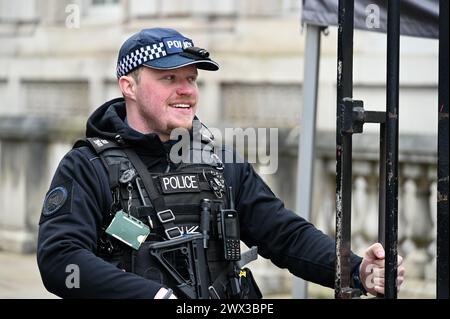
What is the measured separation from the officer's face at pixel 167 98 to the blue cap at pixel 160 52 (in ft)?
0.14

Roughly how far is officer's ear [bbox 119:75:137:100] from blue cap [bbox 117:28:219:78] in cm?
2

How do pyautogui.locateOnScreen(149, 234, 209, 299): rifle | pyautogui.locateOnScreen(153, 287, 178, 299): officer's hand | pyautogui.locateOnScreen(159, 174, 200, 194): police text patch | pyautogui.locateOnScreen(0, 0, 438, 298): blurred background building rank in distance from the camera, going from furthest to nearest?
1. pyautogui.locateOnScreen(0, 0, 438, 298): blurred background building
2. pyautogui.locateOnScreen(159, 174, 200, 194): police text patch
3. pyautogui.locateOnScreen(149, 234, 209, 299): rifle
4. pyautogui.locateOnScreen(153, 287, 178, 299): officer's hand

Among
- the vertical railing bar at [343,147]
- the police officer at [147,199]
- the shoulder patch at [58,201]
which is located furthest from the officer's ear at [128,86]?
the vertical railing bar at [343,147]

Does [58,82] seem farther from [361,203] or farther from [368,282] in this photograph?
[368,282]

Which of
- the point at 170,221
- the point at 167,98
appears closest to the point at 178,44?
the point at 167,98

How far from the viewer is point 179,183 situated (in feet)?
11.2

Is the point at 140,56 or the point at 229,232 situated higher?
the point at 140,56

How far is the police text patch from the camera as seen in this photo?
11.1 feet

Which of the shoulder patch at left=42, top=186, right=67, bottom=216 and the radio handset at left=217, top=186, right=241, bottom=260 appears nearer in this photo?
the shoulder patch at left=42, top=186, right=67, bottom=216

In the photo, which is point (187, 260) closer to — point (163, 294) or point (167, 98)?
point (163, 294)

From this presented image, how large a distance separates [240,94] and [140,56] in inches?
265

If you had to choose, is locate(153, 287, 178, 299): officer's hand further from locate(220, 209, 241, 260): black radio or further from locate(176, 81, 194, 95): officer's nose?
locate(176, 81, 194, 95): officer's nose

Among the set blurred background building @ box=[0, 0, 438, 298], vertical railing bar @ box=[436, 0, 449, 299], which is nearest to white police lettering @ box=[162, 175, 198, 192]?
vertical railing bar @ box=[436, 0, 449, 299]
